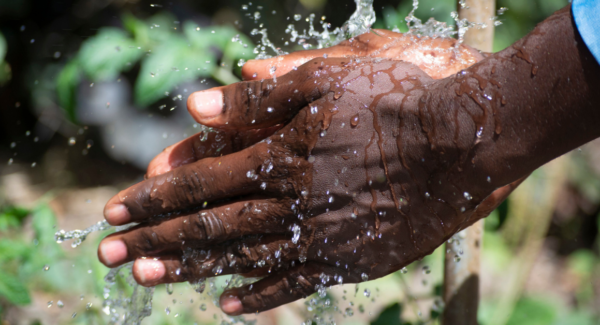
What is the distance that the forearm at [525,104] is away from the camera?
100cm

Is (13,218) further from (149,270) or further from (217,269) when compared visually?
(217,269)

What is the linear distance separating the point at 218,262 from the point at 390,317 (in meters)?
0.89

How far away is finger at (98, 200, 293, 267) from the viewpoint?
1.36 m

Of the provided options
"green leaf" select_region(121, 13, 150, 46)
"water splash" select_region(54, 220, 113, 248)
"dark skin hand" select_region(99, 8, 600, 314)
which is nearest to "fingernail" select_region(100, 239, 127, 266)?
"dark skin hand" select_region(99, 8, 600, 314)

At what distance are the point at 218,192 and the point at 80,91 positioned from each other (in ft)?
8.40

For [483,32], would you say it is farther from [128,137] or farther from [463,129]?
[128,137]

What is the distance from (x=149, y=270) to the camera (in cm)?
143

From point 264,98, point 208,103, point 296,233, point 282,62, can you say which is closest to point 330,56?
point 282,62

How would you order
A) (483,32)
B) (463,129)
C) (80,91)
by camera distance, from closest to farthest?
1. (463,129)
2. (483,32)
3. (80,91)

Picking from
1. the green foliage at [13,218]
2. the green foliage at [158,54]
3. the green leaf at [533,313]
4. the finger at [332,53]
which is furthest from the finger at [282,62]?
the green leaf at [533,313]

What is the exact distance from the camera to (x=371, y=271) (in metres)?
1.38

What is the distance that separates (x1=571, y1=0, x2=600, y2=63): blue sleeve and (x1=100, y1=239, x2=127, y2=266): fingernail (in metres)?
1.42

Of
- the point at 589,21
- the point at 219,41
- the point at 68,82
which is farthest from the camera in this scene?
the point at 68,82

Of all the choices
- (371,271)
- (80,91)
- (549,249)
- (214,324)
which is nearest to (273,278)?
(371,271)
